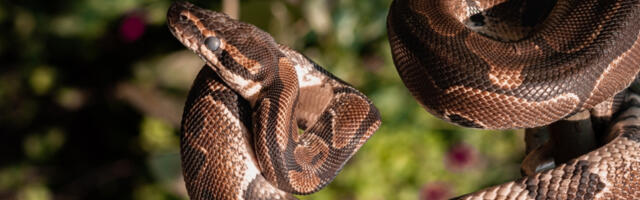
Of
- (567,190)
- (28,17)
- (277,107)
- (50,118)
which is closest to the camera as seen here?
(567,190)

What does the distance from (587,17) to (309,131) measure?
1.07m

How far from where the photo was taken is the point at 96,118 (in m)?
5.55

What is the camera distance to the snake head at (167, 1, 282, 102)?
2.35 m

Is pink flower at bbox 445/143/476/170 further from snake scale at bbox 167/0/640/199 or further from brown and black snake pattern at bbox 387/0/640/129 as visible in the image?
brown and black snake pattern at bbox 387/0/640/129

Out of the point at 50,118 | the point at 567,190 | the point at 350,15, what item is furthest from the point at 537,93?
the point at 50,118

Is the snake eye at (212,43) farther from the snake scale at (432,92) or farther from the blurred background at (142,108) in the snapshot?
the blurred background at (142,108)

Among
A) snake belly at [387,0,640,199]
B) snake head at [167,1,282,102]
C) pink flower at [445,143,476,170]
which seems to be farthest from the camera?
pink flower at [445,143,476,170]

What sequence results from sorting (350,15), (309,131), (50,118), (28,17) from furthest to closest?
(50,118) → (28,17) → (350,15) → (309,131)

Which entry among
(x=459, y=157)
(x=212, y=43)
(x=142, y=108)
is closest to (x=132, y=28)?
(x=142, y=108)

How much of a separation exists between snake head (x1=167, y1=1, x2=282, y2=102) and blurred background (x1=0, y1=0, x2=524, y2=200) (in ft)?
4.07

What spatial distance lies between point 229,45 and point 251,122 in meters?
0.29

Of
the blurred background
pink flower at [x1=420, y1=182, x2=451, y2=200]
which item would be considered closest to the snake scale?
the blurred background

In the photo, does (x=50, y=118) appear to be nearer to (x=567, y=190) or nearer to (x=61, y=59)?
(x=61, y=59)

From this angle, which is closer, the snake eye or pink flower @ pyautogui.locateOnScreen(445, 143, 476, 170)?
the snake eye
